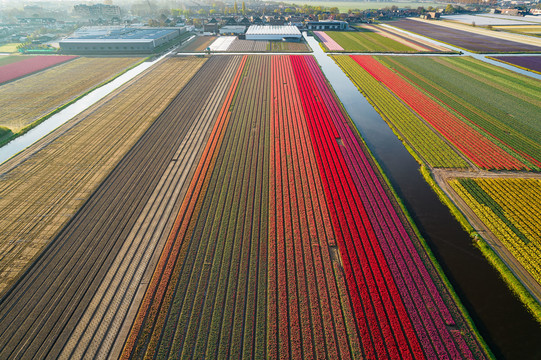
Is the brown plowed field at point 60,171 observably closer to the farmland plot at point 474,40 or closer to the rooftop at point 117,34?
the rooftop at point 117,34

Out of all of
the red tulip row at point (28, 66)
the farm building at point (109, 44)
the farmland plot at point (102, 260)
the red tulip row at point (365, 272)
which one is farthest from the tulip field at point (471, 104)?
the red tulip row at point (28, 66)

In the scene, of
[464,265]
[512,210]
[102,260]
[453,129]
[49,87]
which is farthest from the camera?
[49,87]

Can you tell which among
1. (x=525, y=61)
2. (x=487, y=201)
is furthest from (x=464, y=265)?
(x=525, y=61)

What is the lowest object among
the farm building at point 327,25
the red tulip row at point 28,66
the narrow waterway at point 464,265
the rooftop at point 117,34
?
the narrow waterway at point 464,265

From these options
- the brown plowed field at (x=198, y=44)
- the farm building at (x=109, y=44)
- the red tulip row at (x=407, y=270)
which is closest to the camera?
the red tulip row at (x=407, y=270)

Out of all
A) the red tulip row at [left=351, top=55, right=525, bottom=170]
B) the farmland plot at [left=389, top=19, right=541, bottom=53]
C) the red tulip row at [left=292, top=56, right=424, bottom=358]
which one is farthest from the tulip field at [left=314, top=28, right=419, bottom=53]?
the red tulip row at [left=292, top=56, right=424, bottom=358]

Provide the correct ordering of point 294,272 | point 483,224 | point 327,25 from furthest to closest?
point 327,25
point 483,224
point 294,272

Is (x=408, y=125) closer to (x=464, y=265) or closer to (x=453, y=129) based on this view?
(x=453, y=129)
